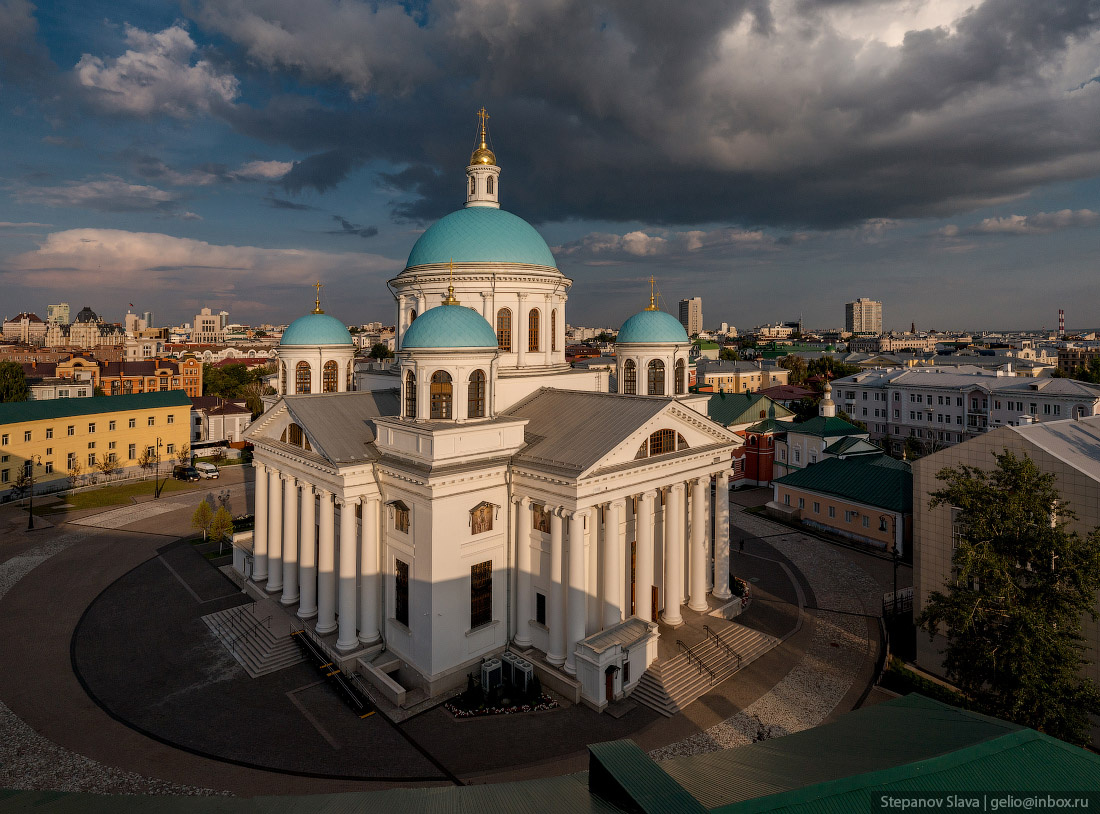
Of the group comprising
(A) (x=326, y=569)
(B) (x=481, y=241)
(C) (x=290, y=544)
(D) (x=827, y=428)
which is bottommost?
(A) (x=326, y=569)

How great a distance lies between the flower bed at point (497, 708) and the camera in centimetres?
1966

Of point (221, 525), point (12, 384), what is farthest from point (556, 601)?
point (12, 384)

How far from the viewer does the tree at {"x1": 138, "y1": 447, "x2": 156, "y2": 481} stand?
5656cm

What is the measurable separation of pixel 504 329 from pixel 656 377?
7690 mm

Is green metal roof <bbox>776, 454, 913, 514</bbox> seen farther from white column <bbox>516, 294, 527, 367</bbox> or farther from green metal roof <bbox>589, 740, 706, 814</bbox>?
green metal roof <bbox>589, 740, 706, 814</bbox>

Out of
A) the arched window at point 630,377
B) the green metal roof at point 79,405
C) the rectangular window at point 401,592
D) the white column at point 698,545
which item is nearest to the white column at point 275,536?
the rectangular window at point 401,592

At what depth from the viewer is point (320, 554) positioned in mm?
23562

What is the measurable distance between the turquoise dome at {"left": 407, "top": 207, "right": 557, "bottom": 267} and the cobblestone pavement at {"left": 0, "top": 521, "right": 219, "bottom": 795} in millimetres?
21514

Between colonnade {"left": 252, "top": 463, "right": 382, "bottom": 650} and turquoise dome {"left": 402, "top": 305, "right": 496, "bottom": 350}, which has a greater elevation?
turquoise dome {"left": 402, "top": 305, "right": 496, "bottom": 350}

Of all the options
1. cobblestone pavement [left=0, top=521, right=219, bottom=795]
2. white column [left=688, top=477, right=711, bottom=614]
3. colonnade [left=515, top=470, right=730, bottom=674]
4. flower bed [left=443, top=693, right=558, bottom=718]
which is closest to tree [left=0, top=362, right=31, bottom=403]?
cobblestone pavement [left=0, top=521, right=219, bottom=795]

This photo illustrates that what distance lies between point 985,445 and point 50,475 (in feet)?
215

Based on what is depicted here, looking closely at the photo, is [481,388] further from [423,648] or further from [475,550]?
[423,648]

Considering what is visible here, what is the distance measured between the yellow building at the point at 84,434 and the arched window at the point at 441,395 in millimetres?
46286

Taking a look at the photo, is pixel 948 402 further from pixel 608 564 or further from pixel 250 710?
pixel 250 710
